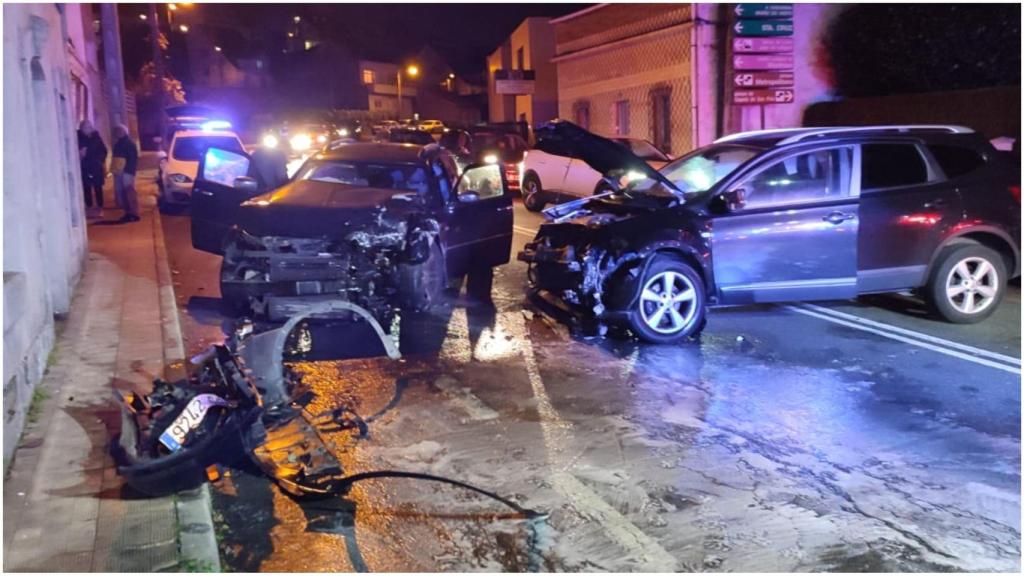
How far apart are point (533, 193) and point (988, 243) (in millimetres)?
10413

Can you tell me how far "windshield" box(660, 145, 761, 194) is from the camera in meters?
8.52

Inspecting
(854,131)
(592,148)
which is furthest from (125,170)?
(854,131)

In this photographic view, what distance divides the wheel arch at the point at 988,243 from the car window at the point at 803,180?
1.10 m

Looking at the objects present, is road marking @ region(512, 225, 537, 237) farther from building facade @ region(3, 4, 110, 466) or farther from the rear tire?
building facade @ region(3, 4, 110, 466)

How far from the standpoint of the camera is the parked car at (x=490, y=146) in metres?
20.3

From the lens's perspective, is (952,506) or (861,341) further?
(861,341)

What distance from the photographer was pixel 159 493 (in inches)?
180

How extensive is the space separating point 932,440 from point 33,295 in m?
6.07

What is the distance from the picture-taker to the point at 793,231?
796 centimetres

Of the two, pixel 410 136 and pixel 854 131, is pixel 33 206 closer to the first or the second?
pixel 854 131

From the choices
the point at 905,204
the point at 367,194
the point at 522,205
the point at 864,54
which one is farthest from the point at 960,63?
the point at 367,194

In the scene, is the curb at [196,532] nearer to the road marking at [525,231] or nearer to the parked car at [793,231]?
the parked car at [793,231]

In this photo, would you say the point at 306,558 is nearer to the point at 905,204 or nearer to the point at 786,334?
the point at 786,334

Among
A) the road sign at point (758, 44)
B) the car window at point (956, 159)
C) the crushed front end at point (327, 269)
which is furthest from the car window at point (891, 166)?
the road sign at point (758, 44)
